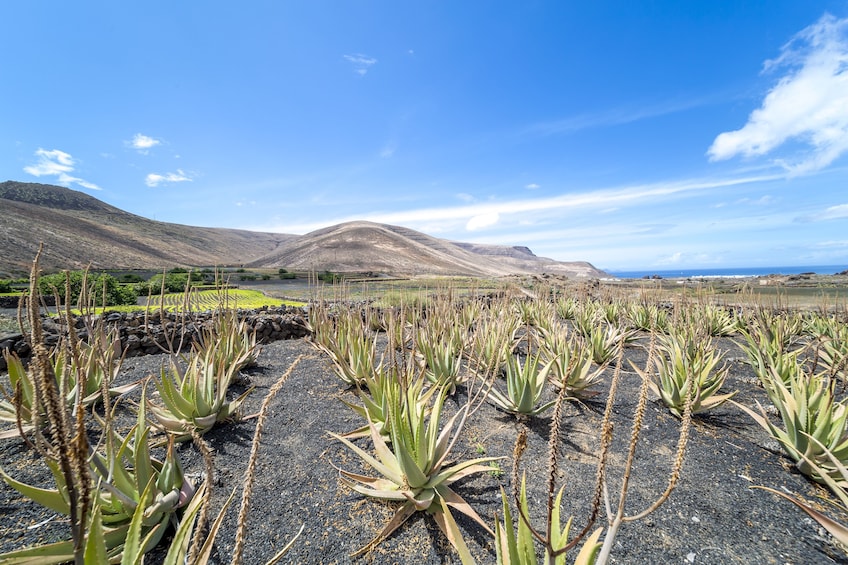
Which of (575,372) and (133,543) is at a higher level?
(133,543)

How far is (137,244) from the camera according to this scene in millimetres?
52500

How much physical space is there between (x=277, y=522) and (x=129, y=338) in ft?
17.8

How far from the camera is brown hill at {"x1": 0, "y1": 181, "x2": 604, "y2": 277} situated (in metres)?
33.7

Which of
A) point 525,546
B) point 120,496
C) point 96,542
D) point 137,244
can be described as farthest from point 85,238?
point 525,546

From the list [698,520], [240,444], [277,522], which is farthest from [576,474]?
[240,444]

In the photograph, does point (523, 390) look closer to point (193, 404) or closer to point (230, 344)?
point (193, 404)

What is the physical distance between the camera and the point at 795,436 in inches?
111

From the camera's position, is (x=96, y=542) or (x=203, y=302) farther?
(x=203, y=302)

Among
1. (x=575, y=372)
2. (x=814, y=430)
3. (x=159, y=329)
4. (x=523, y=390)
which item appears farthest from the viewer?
(x=159, y=329)

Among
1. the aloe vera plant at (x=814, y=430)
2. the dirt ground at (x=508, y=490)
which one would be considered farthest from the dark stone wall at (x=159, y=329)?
the aloe vera plant at (x=814, y=430)

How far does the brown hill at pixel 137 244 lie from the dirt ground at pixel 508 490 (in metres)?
19.1

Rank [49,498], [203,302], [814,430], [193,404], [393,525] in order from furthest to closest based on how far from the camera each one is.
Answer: [203,302] → [193,404] → [814,430] → [393,525] → [49,498]

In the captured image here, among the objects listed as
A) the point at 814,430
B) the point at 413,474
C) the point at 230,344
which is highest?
the point at 230,344

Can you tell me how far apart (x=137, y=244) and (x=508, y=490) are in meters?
67.0
